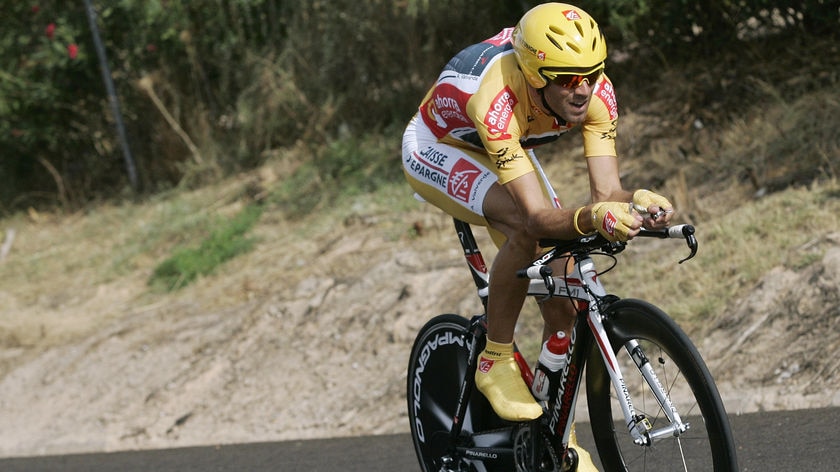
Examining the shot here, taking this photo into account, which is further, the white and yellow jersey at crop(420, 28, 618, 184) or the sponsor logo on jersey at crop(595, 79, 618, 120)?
the sponsor logo on jersey at crop(595, 79, 618, 120)

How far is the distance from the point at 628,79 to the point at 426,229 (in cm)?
259

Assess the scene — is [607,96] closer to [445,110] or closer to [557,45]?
[557,45]

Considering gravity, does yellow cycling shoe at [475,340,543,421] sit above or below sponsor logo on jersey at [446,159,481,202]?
below

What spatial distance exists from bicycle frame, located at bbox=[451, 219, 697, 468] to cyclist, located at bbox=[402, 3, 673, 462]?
4.0 inches

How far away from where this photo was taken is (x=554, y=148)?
35.5 ft

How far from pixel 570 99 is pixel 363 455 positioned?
118 inches

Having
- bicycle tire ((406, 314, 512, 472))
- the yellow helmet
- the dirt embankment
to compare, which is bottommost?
the dirt embankment

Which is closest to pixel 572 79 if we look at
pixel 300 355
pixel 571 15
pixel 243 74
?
pixel 571 15

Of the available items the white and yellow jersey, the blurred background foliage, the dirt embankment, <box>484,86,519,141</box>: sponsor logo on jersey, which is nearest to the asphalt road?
the dirt embankment

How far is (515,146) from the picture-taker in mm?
4035

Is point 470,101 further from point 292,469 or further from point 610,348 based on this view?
point 292,469

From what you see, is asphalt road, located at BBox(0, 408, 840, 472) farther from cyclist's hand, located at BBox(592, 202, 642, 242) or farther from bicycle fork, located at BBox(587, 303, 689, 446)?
cyclist's hand, located at BBox(592, 202, 642, 242)

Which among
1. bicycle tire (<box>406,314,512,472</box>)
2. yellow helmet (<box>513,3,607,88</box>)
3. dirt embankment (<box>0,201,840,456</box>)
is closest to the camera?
yellow helmet (<box>513,3,607,88</box>)

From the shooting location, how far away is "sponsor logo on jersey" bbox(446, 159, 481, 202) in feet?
14.5
